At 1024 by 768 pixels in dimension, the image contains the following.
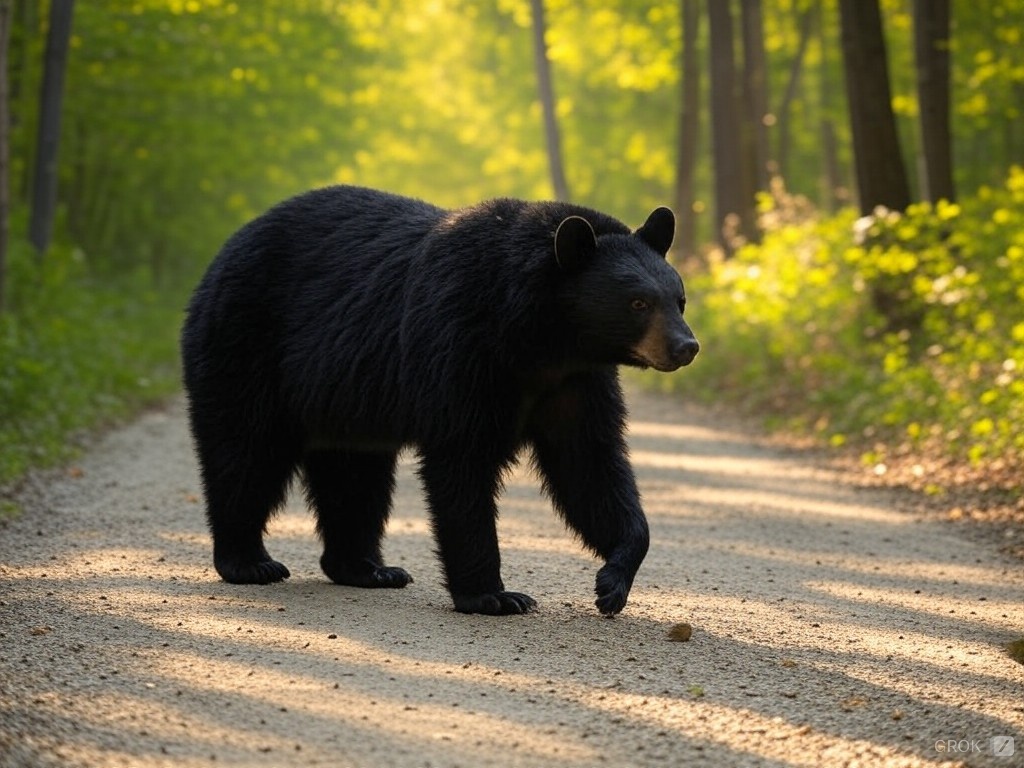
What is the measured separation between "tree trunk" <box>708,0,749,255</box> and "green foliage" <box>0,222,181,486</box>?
10303mm

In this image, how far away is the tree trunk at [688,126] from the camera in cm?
3042

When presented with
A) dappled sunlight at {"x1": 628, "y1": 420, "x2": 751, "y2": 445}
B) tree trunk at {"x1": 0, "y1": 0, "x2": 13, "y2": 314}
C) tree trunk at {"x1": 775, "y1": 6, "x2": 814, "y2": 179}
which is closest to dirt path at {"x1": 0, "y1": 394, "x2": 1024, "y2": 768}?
dappled sunlight at {"x1": 628, "y1": 420, "x2": 751, "y2": 445}

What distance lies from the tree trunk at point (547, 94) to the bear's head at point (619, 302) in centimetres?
2396

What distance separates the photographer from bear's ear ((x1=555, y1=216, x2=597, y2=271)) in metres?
6.36

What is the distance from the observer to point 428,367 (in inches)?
265

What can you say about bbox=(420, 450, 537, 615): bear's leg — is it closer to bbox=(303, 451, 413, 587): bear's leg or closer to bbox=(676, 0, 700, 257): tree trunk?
bbox=(303, 451, 413, 587): bear's leg

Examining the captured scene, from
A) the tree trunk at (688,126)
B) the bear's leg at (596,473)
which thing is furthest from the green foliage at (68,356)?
the tree trunk at (688,126)

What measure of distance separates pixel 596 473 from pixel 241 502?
2.00 m

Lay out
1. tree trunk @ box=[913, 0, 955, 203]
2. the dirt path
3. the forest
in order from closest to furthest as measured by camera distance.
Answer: the dirt path, the forest, tree trunk @ box=[913, 0, 955, 203]

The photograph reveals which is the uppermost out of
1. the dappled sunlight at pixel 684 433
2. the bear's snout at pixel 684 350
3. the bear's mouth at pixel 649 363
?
the bear's snout at pixel 684 350

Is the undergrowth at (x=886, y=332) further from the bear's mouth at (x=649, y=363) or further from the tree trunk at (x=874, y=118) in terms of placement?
the bear's mouth at (x=649, y=363)

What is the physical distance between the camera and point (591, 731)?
16.2 feet

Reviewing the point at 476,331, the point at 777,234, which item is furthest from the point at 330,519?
the point at 777,234

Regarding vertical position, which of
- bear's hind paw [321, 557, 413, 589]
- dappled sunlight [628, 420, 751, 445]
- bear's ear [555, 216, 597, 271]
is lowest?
dappled sunlight [628, 420, 751, 445]
